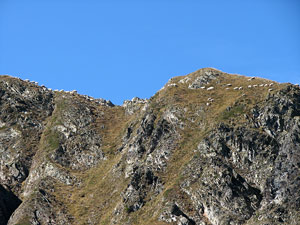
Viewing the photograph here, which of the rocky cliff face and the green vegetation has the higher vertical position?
the green vegetation

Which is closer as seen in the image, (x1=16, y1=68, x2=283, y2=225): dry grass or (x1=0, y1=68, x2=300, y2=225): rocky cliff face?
(x1=0, y1=68, x2=300, y2=225): rocky cliff face

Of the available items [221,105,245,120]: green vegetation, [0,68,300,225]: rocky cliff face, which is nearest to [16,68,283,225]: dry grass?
[221,105,245,120]: green vegetation

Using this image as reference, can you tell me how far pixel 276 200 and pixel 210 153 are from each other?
95.8 feet

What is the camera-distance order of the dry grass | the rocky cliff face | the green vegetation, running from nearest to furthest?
1. the rocky cliff face
2. the dry grass
3. the green vegetation

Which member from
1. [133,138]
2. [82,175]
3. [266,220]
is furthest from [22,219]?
[266,220]

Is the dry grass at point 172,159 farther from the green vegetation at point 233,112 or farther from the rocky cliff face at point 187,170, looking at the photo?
the rocky cliff face at point 187,170

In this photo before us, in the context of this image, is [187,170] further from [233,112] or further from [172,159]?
[233,112]

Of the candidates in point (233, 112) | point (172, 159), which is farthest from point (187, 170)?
point (233, 112)

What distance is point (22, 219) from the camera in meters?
159

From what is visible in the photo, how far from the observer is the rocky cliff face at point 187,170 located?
137 meters

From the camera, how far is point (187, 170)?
15225 centimetres

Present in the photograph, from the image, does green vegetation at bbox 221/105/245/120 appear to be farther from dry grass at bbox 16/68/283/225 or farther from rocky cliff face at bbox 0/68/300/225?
rocky cliff face at bbox 0/68/300/225

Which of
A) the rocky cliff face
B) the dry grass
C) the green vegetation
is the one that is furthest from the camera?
the green vegetation

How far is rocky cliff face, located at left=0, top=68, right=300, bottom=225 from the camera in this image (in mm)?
137375
